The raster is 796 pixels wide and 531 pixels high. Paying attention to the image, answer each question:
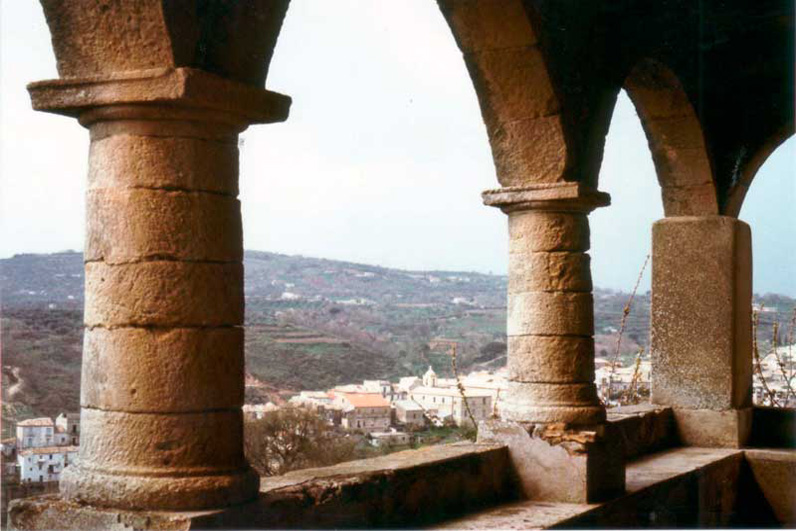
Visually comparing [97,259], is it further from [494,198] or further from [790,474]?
[790,474]

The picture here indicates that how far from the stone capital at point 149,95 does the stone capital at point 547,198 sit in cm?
253

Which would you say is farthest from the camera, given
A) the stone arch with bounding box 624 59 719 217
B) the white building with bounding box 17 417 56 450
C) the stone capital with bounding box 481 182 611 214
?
the stone arch with bounding box 624 59 719 217

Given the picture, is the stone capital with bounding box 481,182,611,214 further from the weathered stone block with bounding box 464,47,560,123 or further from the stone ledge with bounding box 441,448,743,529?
the stone ledge with bounding box 441,448,743,529

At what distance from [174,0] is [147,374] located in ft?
3.79

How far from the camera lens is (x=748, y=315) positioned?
8305 millimetres

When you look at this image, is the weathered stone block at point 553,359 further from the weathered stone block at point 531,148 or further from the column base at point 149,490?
the column base at point 149,490

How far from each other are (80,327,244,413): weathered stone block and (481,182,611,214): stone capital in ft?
8.72

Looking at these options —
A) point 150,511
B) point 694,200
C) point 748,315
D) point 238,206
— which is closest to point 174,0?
point 238,206

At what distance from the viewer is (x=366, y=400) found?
5.47m

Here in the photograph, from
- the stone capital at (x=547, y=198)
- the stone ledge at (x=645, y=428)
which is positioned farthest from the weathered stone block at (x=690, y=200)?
the stone capital at (x=547, y=198)

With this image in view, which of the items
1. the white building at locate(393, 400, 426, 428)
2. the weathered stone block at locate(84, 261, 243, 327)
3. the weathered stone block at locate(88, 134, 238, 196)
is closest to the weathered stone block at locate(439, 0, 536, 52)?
the white building at locate(393, 400, 426, 428)

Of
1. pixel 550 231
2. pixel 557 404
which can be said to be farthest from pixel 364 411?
pixel 550 231

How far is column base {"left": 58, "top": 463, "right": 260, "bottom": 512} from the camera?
3.12 m

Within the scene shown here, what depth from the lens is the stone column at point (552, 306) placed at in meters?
5.55
